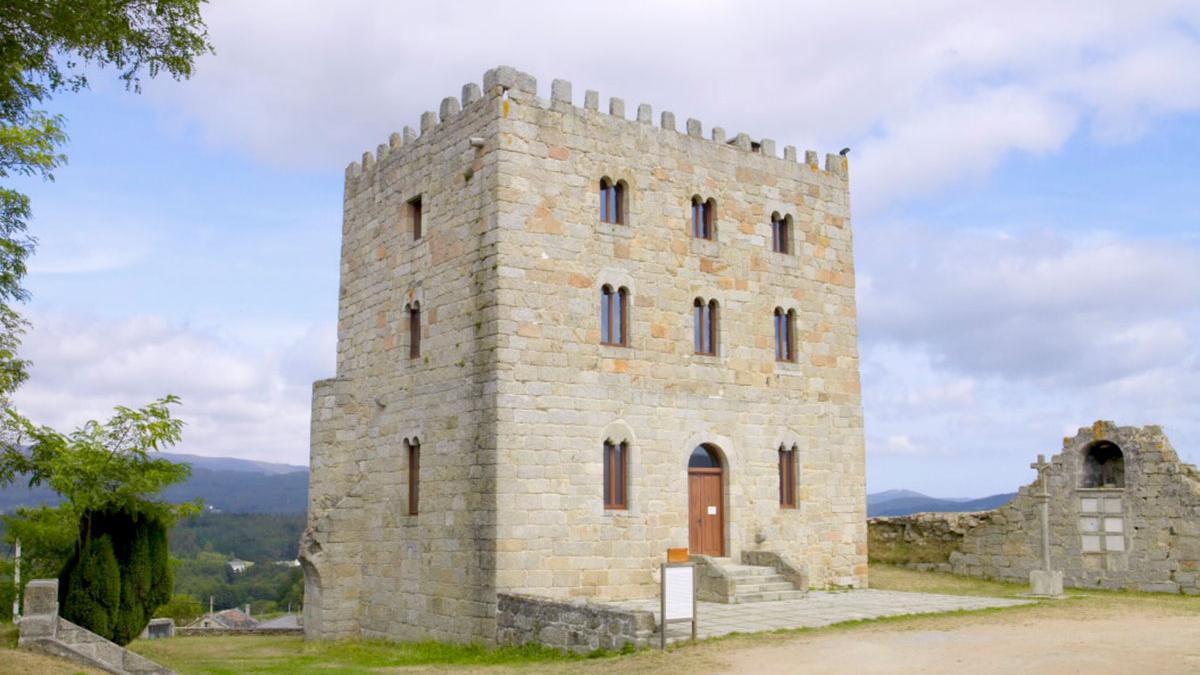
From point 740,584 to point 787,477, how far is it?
338cm

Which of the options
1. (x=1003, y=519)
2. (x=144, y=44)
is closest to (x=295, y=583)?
(x=1003, y=519)

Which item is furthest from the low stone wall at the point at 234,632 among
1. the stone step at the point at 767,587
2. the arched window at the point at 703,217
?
the arched window at the point at 703,217

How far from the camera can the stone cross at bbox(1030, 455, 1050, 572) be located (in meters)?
21.8

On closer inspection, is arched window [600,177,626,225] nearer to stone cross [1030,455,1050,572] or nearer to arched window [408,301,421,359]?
arched window [408,301,421,359]

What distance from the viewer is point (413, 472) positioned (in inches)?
818

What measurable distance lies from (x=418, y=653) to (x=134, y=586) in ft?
14.9

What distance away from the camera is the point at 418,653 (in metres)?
18.4

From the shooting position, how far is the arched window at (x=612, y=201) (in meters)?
20.2

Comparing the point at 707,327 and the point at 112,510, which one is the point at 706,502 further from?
the point at 112,510

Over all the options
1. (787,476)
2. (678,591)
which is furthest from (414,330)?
(678,591)

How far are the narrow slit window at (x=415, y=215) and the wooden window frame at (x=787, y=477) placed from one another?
323 inches

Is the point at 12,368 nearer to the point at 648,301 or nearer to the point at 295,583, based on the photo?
the point at 648,301

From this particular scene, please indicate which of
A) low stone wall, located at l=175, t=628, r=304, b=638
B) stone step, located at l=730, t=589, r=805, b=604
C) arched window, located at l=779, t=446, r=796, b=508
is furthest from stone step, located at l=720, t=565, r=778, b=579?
low stone wall, located at l=175, t=628, r=304, b=638

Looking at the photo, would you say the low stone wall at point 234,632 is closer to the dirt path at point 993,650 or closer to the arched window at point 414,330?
the arched window at point 414,330
